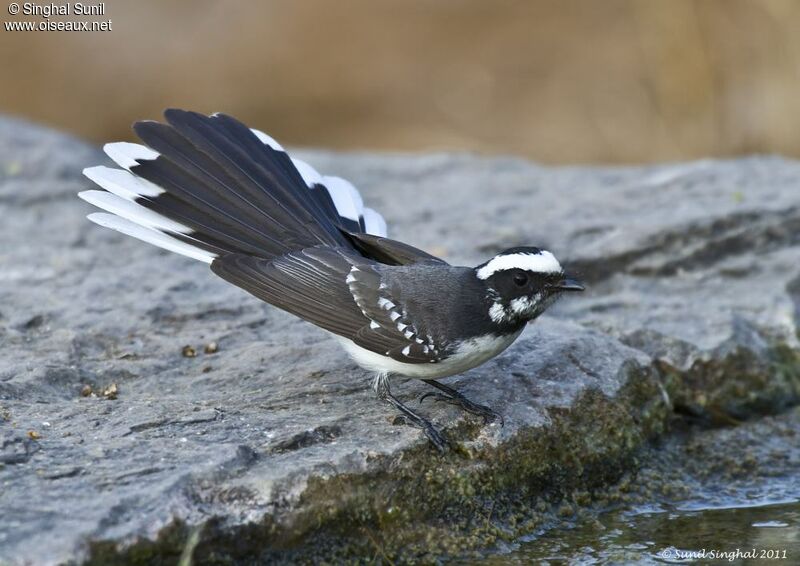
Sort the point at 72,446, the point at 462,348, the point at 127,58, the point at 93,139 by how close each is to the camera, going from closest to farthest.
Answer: the point at 72,446, the point at 462,348, the point at 93,139, the point at 127,58

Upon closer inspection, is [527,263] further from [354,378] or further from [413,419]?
[354,378]

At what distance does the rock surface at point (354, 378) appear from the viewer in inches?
170

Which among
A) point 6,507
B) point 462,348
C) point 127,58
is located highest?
point 127,58

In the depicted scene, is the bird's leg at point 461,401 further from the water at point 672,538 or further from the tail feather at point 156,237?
the tail feather at point 156,237

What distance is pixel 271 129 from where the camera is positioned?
624 inches

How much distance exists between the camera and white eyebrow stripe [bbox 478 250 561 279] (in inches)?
203

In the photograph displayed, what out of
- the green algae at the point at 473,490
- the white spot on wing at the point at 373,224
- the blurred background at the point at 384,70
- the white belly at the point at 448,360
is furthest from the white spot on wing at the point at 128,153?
the blurred background at the point at 384,70

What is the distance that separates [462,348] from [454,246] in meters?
2.42

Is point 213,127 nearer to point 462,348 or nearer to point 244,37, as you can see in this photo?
point 462,348

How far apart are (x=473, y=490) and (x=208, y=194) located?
75.4 inches

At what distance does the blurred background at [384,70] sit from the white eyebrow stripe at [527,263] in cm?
834

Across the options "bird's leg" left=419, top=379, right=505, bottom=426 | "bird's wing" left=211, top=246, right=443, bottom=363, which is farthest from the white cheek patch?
"bird's leg" left=419, top=379, right=505, bottom=426

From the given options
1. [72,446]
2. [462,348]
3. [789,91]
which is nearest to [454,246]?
[462,348]

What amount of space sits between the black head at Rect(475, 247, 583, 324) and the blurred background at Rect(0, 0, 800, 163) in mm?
8316
